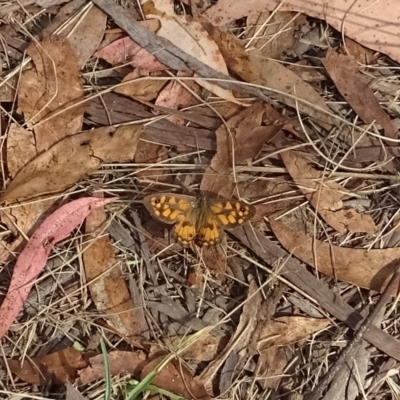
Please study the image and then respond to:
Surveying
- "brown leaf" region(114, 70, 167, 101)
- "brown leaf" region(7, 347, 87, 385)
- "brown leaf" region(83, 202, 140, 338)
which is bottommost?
"brown leaf" region(7, 347, 87, 385)

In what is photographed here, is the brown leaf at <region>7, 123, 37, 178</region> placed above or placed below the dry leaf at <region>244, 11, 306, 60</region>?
below

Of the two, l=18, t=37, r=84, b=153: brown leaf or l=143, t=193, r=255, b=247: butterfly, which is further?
l=18, t=37, r=84, b=153: brown leaf

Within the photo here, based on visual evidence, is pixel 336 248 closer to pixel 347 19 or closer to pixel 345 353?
pixel 345 353

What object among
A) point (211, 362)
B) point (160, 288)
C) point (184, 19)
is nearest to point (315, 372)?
point (211, 362)

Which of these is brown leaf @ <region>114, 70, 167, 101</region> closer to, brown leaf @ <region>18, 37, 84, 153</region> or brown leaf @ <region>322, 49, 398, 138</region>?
brown leaf @ <region>18, 37, 84, 153</region>

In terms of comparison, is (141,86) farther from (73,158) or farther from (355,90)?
(355,90)

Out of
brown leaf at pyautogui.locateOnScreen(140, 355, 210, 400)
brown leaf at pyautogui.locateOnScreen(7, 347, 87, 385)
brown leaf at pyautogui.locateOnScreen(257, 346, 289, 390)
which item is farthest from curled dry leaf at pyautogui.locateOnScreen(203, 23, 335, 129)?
brown leaf at pyautogui.locateOnScreen(7, 347, 87, 385)
